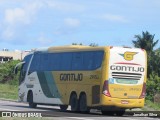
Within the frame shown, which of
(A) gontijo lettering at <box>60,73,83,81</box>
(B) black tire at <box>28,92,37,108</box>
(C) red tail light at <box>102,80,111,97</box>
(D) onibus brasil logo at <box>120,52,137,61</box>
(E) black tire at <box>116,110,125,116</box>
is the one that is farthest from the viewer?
(B) black tire at <box>28,92,37,108</box>

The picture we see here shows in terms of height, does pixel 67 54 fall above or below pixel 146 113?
above

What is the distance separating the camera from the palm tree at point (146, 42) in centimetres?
8075

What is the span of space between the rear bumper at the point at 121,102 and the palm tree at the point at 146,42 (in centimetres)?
5239

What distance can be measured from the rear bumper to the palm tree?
52.4 meters

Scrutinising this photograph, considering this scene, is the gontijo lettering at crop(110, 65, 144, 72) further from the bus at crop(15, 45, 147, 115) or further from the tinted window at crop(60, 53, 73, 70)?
the tinted window at crop(60, 53, 73, 70)

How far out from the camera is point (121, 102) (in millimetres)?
27844

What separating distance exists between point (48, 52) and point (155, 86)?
23.8m

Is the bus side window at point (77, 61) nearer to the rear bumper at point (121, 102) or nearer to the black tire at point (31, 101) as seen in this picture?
the rear bumper at point (121, 102)

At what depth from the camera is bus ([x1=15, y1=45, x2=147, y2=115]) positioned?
27578mm

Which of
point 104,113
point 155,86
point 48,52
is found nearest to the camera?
point 104,113

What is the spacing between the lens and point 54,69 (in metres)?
31.5

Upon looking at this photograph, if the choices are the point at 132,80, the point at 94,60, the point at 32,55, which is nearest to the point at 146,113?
the point at 132,80

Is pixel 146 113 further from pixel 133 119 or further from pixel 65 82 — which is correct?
pixel 65 82

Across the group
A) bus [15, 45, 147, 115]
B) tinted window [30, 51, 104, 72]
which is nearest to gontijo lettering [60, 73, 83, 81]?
bus [15, 45, 147, 115]
